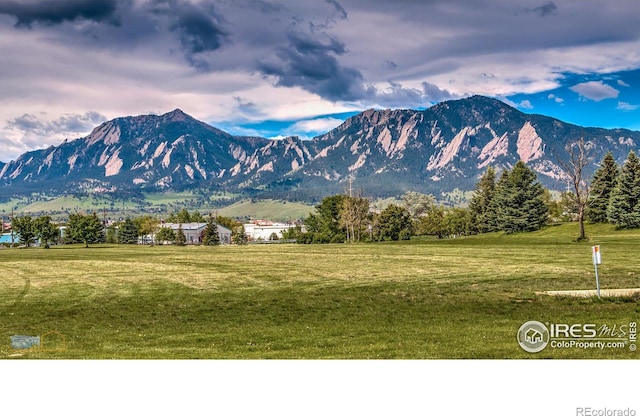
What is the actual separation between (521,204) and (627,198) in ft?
49.3

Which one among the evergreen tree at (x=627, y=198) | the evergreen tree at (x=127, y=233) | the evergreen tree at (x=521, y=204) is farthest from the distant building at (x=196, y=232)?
the evergreen tree at (x=627, y=198)

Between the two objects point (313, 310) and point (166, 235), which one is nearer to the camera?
point (313, 310)

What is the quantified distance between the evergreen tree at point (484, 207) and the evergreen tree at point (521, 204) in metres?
4.64

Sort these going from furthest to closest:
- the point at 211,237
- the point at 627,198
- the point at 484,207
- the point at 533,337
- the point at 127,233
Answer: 1. the point at 127,233
2. the point at 211,237
3. the point at 484,207
4. the point at 627,198
5. the point at 533,337

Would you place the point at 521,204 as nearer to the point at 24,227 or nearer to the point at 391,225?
the point at 391,225

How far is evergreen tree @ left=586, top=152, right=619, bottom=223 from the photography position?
2534 inches

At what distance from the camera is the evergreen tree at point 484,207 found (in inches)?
3115

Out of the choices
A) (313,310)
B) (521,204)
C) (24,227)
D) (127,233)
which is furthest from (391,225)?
(313,310)

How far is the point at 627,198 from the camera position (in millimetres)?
58031

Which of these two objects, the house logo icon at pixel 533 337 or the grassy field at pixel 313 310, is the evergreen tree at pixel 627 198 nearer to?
the grassy field at pixel 313 310
